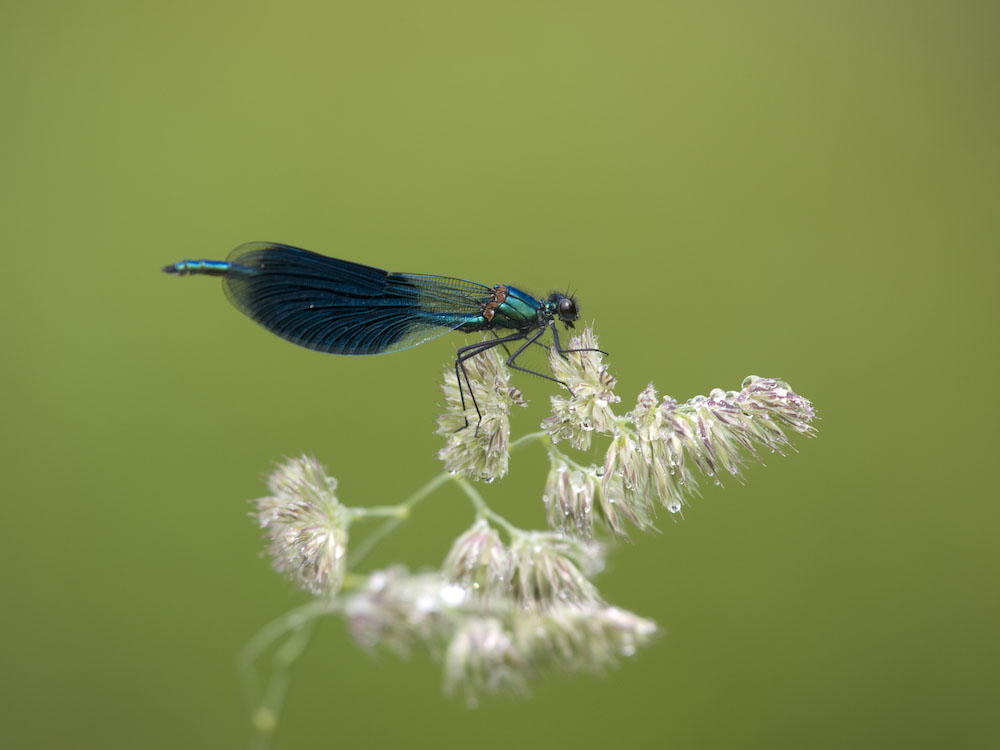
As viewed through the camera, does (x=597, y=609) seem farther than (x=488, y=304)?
No

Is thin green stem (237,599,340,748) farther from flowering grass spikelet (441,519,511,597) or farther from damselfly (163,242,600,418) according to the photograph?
damselfly (163,242,600,418)

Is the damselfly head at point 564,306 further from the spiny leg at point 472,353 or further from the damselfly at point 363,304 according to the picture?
the spiny leg at point 472,353

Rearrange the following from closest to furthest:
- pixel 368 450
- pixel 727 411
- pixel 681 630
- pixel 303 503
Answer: pixel 727 411 < pixel 303 503 < pixel 681 630 < pixel 368 450

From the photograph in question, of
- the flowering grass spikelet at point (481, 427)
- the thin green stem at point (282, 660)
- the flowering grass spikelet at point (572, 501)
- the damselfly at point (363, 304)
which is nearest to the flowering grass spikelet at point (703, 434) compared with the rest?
the flowering grass spikelet at point (572, 501)

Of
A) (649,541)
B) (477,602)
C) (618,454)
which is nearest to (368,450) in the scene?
(649,541)

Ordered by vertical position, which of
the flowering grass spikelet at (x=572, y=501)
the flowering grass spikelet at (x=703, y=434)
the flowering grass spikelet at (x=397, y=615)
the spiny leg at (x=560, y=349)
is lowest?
the flowering grass spikelet at (x=397, y=615)

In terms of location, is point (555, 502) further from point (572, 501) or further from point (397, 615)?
point (397, 615)

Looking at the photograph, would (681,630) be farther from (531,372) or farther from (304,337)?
(304,337)
